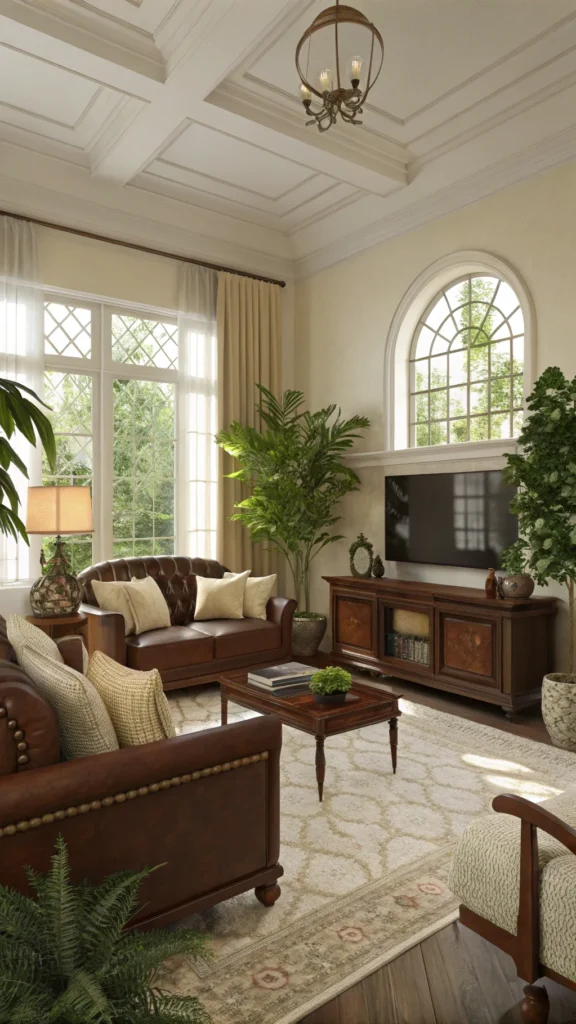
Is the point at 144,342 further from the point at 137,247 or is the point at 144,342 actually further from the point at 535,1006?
the point at 535,1006

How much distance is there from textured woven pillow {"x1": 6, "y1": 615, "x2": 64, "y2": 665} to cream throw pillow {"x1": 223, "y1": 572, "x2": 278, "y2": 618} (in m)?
2.80

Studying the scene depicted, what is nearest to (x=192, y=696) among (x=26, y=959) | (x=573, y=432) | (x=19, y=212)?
(x=573, y=432)

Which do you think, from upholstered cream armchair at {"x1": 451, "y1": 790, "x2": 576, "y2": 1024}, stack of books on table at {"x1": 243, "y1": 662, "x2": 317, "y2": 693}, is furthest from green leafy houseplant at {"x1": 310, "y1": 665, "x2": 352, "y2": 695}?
upholstered cream armchair at {"x1": 451, "y1": 790, "x2": 576, "y2": 1024}

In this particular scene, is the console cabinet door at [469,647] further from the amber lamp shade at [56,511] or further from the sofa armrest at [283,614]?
the amber lamp shade at [56,511]

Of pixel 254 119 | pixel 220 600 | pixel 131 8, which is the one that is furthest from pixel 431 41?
pixel 220 600

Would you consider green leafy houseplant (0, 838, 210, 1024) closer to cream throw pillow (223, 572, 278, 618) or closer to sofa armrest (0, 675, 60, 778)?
sofa armrest (0, 675, 60, 778)

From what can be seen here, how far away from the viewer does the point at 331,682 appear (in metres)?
3.19

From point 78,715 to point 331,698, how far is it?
4.90ft

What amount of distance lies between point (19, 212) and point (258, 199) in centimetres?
201

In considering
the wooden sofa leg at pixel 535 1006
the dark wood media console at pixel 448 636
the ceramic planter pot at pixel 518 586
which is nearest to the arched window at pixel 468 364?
the ceramic planter pot at pixel 518 586

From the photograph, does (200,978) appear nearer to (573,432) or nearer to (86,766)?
(86,766)

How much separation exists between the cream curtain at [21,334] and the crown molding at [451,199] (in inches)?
105

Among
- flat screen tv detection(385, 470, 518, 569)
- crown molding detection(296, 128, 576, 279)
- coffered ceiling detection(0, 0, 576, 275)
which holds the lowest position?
flat screen tv detection(385, 470, 518, 569)

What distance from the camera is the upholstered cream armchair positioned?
1.68 m
